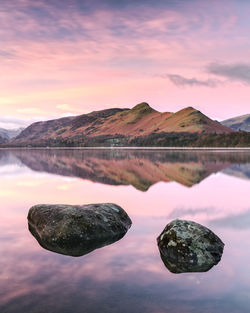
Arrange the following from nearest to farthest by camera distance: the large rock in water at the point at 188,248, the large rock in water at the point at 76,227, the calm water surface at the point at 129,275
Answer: the calm water surface at the point at 129,275, the large rock in water at the point at 188,248, the large rock in water at the point at 76,227

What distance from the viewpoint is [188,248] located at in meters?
11.9

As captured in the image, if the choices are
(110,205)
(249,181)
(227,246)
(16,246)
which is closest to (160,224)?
(110,205)

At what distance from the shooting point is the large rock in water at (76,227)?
44.5ft

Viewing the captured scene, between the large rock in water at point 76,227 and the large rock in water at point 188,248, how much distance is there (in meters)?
2.78

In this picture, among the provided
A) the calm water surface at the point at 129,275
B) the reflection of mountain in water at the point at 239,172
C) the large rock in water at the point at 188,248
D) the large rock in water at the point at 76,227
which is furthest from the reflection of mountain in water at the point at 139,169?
the large rock in water at the point at 188,248

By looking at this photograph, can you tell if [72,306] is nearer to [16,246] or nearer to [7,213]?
[16,246]

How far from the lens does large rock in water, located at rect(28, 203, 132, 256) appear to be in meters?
13.6

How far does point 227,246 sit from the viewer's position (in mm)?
13703

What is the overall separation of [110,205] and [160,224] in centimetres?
286

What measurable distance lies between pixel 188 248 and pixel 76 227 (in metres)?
4.88

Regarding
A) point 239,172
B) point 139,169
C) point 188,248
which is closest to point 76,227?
point 188,248

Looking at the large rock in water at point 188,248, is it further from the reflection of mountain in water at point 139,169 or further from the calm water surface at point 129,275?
the reflection of mountain in water at point 139,169

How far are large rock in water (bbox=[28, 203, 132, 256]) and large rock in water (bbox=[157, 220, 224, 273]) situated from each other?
2781mm

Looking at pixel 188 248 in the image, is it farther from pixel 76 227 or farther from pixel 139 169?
pixel 139 169
